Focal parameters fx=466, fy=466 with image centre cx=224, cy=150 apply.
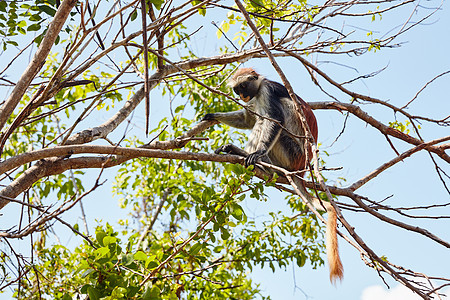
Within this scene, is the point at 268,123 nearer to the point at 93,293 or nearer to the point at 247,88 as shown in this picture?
the point at 247,88

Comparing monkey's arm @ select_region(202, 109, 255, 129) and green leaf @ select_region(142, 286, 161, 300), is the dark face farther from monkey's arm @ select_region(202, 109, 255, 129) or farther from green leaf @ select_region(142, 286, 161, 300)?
green leaf @ select_region(142, 286, 161, 300)

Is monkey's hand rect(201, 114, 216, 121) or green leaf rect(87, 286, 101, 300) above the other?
monkey's hand rect(201, 114, 216, 121)

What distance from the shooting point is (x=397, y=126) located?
4.66 meters

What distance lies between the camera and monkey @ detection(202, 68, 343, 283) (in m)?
5.05

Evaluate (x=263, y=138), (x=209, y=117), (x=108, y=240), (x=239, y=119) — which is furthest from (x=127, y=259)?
(x=239, y=119)

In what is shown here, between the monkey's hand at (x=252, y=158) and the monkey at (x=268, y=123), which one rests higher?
the monkey at (x=268, y=123)

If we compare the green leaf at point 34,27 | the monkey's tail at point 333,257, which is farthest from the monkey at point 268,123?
the green leaf at point 34,27

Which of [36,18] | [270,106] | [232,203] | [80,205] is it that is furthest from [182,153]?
[80,205]

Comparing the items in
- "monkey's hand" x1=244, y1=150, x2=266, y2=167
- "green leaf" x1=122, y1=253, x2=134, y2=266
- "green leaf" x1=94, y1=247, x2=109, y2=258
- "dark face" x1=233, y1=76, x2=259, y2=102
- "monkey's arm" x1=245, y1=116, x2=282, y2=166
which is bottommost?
"green leaf" x1=94, y1=247, x2=109, y2=258

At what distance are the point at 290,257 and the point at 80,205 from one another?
3284mm

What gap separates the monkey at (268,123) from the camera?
16.6 feet

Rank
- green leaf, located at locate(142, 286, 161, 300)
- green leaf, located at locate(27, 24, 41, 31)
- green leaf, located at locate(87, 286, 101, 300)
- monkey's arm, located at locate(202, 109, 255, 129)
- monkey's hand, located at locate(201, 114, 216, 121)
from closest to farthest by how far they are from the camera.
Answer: green leaf, located at locate(87, 286, 101, 300)
green leaf, located at locate(142, 286, 161, 300)
green leaf, located at locate(27, 24, 41, 31)
monkey's hand, located at locate(201, 114, 216, 121)
monkey's arm, located at locate(202, 109, 255, 129)

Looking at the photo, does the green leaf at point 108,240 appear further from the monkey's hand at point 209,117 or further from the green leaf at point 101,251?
the monkey's hand at point 209,117

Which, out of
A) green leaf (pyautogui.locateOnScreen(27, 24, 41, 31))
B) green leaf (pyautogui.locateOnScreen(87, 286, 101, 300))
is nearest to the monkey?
green leaf (pyautogui.locateOnScreen(27, 24, 41, 31))
